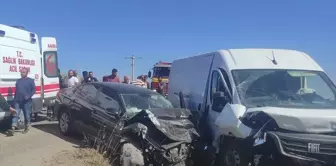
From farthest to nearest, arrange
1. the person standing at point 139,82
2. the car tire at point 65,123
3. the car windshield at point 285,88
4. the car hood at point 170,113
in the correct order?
the person standing at point 139,82, the car tire at point 65,123, the car hood at point 170,113, the car windshield at point 285,88

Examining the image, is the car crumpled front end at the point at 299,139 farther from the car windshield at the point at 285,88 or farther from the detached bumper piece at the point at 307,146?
the car windshield at the point at 285,88

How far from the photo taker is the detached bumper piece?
5.09 metres

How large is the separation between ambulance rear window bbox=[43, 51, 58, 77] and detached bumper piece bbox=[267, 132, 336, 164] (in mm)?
8327

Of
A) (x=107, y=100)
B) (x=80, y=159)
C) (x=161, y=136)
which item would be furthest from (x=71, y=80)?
(x=161, y=136)

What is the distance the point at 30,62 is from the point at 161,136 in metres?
5.89

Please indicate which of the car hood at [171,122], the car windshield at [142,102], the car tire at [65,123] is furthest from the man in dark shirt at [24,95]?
the car hood at [171,122]

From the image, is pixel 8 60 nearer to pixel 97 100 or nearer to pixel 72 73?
pixel 97 100

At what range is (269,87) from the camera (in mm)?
6621

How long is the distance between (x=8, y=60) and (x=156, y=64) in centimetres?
1573

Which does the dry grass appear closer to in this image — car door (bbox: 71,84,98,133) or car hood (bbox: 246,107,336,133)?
car door (bbox: 71,84,98,133)

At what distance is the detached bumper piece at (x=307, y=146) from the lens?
5.09 m

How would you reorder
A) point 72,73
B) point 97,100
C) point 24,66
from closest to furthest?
point 97,100
point 24,66
point 72,73

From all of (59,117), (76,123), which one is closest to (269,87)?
(76,123)

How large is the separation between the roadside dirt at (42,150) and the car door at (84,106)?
46cm
